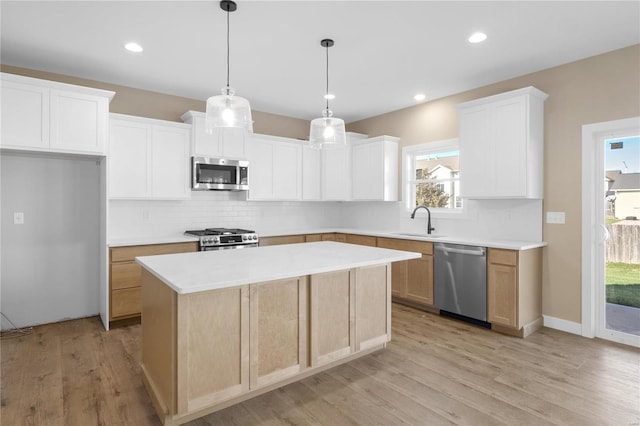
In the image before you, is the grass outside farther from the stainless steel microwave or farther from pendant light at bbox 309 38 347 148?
the stainless steel microwave

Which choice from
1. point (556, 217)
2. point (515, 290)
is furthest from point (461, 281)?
point (556, 217)

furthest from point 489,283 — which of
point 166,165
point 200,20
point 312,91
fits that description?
point 166,165

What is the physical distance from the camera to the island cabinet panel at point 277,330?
7.55ft

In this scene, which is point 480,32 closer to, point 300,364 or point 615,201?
point 615,201

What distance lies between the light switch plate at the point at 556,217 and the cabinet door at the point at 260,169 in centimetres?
347

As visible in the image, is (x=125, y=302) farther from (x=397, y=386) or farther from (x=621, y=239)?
(x=621, y=239)

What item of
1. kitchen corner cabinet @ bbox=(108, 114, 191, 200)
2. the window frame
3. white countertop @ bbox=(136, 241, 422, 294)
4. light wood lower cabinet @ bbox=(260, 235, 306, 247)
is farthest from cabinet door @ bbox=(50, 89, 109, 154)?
the window frame

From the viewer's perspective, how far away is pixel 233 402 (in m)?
2.31

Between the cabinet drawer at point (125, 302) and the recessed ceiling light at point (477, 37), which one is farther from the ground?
the recessed ceiling light at point (477, 37)

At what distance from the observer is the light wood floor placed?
87.7 inches

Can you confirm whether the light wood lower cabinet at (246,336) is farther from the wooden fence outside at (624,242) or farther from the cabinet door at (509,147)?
the wooden fence outside at (624,242)

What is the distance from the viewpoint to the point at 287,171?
5.46 meters

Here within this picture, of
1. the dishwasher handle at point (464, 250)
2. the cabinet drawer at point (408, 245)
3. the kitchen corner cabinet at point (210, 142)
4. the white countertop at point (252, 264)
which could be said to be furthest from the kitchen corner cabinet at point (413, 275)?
the kitchen corner cabinet at point (210, 142)

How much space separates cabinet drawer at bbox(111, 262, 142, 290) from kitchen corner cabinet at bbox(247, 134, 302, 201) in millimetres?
1786
